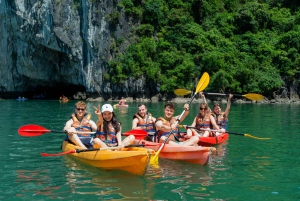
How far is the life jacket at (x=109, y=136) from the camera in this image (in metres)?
7.58

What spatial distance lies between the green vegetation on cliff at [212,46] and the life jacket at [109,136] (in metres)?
27.6

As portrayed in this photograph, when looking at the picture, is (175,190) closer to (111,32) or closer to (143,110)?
(143,110)

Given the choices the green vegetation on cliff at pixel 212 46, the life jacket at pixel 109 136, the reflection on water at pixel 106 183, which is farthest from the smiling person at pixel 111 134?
the green vegetation on cliff at pixel 212 46

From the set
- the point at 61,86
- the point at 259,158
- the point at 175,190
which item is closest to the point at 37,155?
the point at 175,190

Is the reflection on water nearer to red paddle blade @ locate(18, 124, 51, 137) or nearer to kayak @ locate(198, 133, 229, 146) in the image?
red paddle blade @ locate(18, 124, 51, 137)

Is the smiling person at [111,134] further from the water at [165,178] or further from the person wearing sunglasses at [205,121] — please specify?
the person wearing sunglasses at [205,121]

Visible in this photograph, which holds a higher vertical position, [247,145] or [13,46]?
[13,46]

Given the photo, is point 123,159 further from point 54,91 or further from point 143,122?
point 54,91

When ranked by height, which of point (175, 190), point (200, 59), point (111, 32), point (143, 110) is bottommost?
point (175, 190)

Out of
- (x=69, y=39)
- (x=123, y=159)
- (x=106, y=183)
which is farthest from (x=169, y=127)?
(x=69, y=39)

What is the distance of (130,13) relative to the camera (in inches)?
1545

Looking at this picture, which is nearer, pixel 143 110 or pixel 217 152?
pixel 217 152

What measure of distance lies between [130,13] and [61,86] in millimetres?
12802

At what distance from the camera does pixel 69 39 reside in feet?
122
